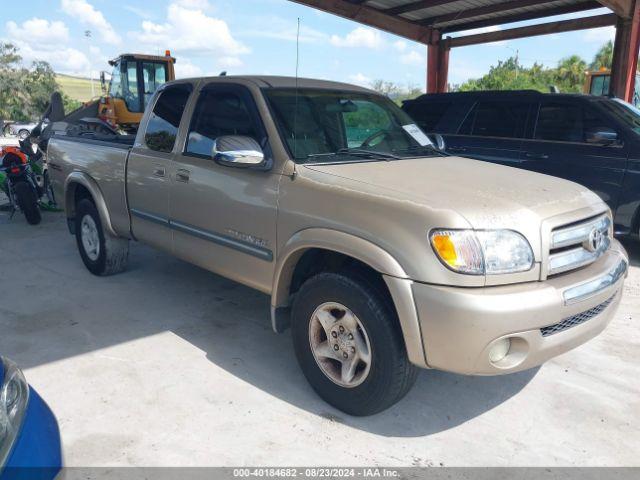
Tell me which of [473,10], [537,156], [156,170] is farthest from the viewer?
[473,10]

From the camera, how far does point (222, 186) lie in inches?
143

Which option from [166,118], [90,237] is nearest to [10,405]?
[166,118]

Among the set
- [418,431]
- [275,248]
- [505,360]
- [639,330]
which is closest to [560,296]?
[505,360]

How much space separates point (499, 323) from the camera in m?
2.44

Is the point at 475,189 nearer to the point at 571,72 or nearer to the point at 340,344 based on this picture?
the point at 340,344

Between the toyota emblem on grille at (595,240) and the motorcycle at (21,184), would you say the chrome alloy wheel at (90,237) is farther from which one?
the toyota emblem on grille at (595,240)

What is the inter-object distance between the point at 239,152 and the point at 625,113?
5151mm

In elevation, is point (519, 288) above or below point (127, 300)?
above

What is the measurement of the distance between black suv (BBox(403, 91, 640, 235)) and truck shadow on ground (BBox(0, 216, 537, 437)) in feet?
11.2

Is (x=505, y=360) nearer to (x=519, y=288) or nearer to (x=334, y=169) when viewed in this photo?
(x=519, y=288)

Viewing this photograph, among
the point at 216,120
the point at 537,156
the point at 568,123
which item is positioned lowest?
the point at 537,156

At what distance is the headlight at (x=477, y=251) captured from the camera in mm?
2486

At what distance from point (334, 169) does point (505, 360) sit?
1.41 meters

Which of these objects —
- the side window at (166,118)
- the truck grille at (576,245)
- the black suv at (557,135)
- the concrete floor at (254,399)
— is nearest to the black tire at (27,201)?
the concrete floor at (254,399)
